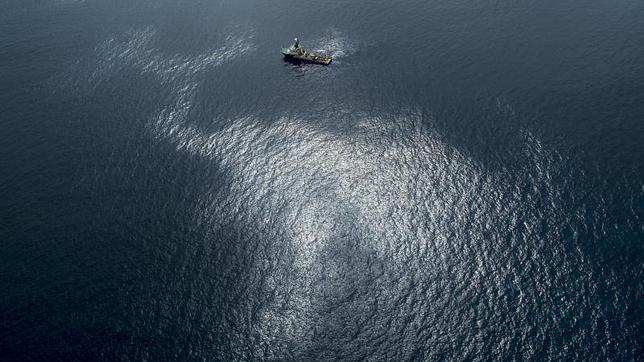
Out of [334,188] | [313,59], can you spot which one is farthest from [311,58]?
[334,188]

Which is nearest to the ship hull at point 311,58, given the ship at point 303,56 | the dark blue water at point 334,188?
the ship at point 303,56

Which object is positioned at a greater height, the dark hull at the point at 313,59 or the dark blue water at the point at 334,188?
the dark hull at the point at 313,59

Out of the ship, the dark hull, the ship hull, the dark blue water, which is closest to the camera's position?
the dark blue water

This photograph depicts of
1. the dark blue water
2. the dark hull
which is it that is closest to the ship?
the dark hull

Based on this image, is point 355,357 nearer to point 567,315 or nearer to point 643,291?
point 567,315

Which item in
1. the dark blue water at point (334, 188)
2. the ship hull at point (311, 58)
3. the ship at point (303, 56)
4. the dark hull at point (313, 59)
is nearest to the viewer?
the dark blue water at point (334, 188)

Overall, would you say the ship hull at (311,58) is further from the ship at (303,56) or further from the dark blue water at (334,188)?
the dark blue water at (334,188)

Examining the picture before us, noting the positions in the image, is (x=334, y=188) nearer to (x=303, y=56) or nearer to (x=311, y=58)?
(x=311, y=58)

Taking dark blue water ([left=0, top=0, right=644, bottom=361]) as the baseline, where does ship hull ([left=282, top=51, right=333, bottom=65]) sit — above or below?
above

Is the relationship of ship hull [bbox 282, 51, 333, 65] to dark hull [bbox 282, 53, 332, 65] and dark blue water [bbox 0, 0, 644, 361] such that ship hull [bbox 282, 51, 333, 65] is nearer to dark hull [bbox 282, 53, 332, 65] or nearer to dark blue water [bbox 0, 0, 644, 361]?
dark hull [bbox 282, 53, 332, 65]
